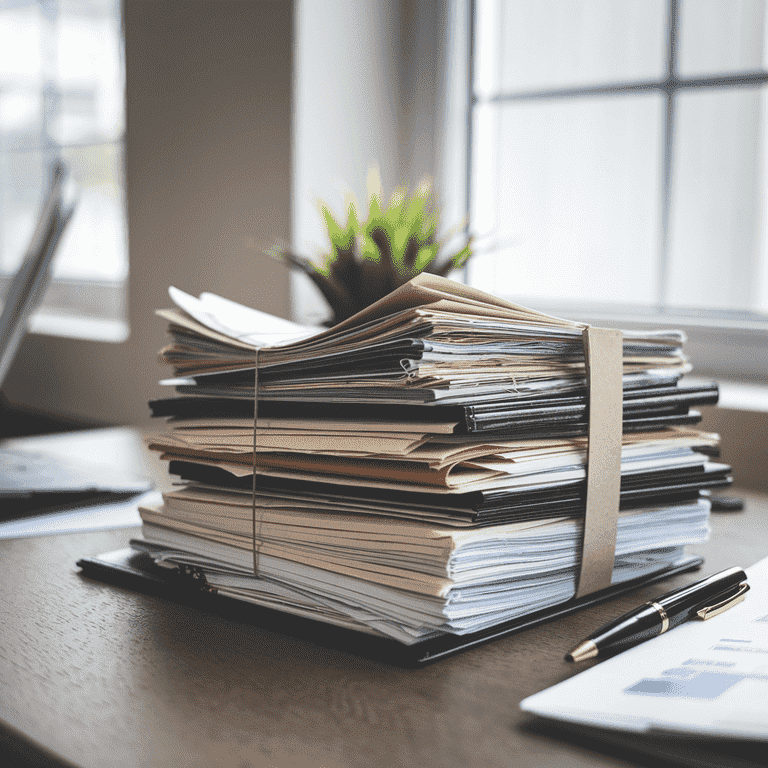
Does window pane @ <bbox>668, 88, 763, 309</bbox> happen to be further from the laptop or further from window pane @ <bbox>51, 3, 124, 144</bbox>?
window pane @ <bbox>51, 3, 124, 144</bbox>

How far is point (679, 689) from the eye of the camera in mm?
460

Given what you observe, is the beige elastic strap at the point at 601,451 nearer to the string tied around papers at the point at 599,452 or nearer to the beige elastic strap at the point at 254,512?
the string tied around papers at the point at 599,452

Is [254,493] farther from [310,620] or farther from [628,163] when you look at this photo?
[628,163]

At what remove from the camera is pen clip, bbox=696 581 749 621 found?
586 mm

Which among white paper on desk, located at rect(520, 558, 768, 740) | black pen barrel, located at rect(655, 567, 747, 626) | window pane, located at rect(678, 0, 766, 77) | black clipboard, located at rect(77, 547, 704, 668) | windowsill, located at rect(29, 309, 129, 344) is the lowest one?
black clipboard, located at rect(77, 547, 704, 668)

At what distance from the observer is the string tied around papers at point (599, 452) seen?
613 mm

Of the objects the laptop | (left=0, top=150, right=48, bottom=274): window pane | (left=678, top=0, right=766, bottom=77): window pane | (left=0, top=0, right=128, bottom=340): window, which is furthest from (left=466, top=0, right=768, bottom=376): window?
(left=0, top=150, right=48, bottom=274): window pane

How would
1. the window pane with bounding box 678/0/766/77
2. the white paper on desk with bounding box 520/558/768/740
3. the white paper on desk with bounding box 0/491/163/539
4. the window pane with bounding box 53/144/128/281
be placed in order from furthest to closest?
the window pane with bounding box 53/144/128/281
the window pane with bounding box 678/0/766/77
the white paper on desk with bounding box 0/491/163/539
the white paper on desk with bounding box 520/558/768/740

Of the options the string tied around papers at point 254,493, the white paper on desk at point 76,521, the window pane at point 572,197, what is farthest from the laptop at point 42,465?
the window pane at point 572,197

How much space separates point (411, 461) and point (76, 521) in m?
0.51

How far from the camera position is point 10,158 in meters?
3.08

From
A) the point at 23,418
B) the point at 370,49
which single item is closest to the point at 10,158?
the point at 23,418

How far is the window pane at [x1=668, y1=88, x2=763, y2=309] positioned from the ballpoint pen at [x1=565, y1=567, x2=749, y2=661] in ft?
3.31

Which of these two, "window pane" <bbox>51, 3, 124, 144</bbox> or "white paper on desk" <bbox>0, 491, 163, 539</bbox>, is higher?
"window pane" <bbox>51, 3, 124, 144</bbox>
